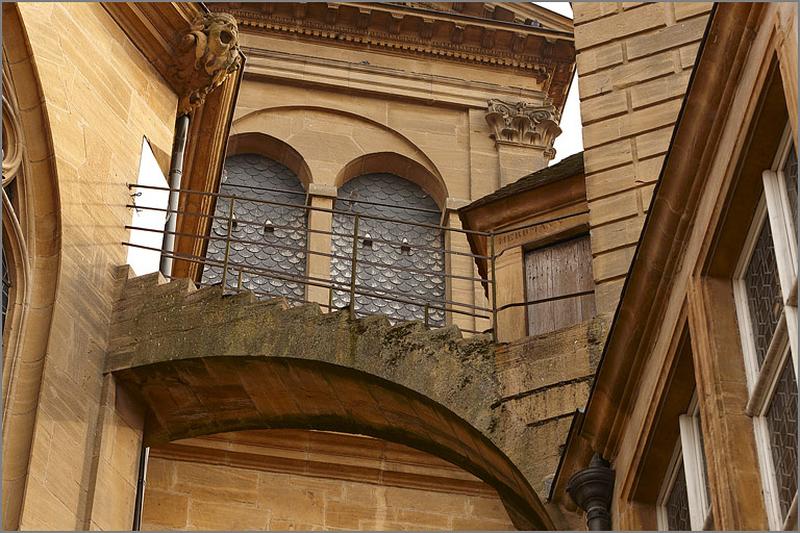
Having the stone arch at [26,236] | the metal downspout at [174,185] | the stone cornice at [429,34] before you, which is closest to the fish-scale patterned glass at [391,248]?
the stone cornice at [429,34]

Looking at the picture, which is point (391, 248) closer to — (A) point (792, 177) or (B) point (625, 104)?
(B) point (625, 104)

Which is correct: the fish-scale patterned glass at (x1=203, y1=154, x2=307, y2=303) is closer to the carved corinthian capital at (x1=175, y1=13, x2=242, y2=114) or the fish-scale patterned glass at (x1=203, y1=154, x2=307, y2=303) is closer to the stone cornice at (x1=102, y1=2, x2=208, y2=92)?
the carved corinthian capital at (x1=175, y1=13, x2=242, y2=114)

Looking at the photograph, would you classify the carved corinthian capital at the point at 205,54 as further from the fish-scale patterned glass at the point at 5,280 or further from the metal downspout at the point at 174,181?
the fish-scale patterned glass at the point at 5,280

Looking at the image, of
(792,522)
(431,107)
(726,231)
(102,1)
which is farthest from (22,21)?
(431,107)

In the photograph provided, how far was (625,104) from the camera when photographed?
535 inches

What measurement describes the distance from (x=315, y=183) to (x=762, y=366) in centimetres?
1539

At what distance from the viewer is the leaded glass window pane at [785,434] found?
761cm

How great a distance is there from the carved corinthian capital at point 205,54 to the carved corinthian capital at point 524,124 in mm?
9391

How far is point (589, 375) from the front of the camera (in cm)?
1240

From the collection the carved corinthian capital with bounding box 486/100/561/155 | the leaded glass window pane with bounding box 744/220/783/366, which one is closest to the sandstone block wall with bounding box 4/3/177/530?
the leaded glass window pane with bounding box 744/220/783/366

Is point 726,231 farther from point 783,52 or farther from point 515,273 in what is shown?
point 515,273

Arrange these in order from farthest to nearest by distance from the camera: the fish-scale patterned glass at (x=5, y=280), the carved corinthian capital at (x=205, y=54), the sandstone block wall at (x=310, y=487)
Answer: the sandstone block wall at (x=310, y=487) → the carved corinthian capital at (x=205, y=54) → the fish-scale patterned glass at (x=5, y=280)

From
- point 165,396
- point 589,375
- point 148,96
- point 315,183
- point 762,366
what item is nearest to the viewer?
point 762,366

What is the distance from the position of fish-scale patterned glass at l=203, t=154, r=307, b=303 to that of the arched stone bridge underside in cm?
777
